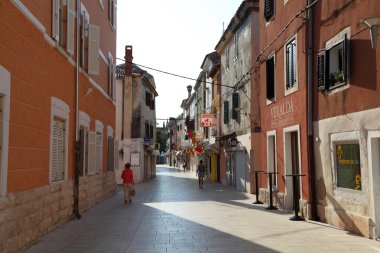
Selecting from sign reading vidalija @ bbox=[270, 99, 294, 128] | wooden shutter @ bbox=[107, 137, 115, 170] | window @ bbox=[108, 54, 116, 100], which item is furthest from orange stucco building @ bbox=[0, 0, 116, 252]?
sign reading vidalija @ bbox=[270, 99, 294, 128]

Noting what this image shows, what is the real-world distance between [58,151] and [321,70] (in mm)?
6775

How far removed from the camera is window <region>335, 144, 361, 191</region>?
9.85 m

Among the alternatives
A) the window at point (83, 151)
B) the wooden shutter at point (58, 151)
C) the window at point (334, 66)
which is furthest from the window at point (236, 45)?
the wooden shutter at point (58, 151)

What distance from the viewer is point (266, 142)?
16.5m

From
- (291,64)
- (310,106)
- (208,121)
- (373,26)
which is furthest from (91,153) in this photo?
(208,121)

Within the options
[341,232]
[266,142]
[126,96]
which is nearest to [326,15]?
[341,232]

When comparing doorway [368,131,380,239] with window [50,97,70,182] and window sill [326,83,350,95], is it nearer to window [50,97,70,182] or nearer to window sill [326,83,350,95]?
window sill [326,83,350,95]

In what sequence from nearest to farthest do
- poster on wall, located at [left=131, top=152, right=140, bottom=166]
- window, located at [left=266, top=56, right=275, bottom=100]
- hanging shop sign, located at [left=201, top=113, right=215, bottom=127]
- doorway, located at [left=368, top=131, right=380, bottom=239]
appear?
doorway, located at [left=368, top=131, right=380, bottom=239] → window, located at [left=266, top=56, right=275, bottom=100] → hanging shop sign, located at [left=201, top=113, right=215, bottom=127] → poster on wall, located at [left=131, top=152, right=140, bottom=166]

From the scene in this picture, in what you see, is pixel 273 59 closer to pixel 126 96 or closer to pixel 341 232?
pixel 341 232

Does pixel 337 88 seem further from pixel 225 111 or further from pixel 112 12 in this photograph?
pixel 225 111

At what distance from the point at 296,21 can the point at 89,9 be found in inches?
274

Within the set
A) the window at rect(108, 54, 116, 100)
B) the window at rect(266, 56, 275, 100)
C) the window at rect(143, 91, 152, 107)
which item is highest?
the window at rect(143, 91, 152, 107)

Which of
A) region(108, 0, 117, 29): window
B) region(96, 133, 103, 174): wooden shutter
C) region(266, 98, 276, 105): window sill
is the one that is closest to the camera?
region(266, 98, 276, 105): window sill

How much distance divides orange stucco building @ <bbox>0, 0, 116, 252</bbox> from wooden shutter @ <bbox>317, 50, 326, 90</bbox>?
633 centimetres
